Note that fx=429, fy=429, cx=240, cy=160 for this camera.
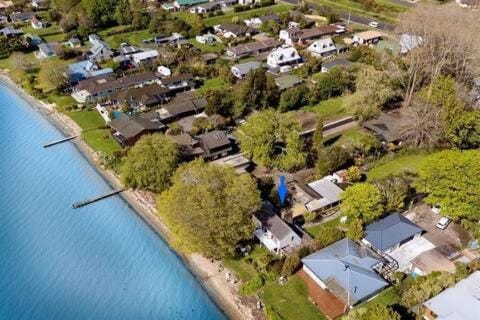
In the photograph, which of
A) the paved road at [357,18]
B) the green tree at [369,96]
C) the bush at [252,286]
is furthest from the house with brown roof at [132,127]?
the paved road at [357,18]

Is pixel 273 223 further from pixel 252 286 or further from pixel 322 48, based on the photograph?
pixel 322 48

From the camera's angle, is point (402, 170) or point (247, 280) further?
point (402, 170)

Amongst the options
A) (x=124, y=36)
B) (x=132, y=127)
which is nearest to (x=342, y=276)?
(x=132, y=127)

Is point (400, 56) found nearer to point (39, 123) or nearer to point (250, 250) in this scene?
point (250, 250)

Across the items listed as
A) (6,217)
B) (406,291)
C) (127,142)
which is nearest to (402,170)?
(406,291)

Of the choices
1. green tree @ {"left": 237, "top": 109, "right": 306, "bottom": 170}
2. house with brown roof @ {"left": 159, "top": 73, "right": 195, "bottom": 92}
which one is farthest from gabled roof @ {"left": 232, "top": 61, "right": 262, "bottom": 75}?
green tree @ {"left": 237, "top": 109, "right": 306, "bottom": 170}

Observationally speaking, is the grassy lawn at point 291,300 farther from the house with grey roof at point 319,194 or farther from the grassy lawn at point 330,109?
the grassy lawn at point 330,109
